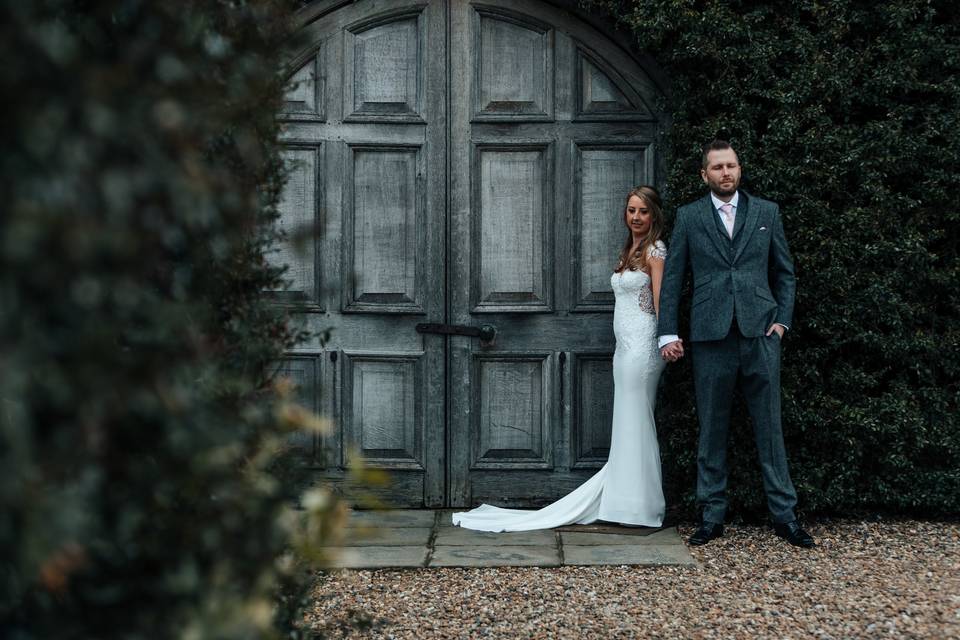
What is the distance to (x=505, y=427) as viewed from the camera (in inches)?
217

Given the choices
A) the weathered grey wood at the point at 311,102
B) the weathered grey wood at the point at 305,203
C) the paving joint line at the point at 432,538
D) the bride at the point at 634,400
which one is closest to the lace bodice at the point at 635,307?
the bride at the point at 634,400

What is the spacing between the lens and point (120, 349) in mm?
1578

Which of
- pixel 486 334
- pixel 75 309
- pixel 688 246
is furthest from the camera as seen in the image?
pixel 486 334

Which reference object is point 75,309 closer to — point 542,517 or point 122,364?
point 122,364

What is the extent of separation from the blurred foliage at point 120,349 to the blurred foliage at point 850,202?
364cm

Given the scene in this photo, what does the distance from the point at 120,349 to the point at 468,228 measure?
13.0ft

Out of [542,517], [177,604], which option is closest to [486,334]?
[542,517]

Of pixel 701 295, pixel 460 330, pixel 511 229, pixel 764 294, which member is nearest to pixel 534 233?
pixel 511 229

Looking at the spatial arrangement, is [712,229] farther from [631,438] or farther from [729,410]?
[631,438]

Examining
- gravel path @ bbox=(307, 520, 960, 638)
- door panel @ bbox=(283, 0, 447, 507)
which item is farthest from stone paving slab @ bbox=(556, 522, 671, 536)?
door panel @ bbox=(283, 0, 447, 507)

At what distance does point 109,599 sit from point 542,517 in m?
4.00

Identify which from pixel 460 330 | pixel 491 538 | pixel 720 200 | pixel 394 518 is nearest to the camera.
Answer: pixel 720 200

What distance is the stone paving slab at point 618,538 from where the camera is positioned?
483 cm

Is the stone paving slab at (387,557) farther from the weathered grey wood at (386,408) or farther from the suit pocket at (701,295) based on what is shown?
the suit pocket at (701,295)
